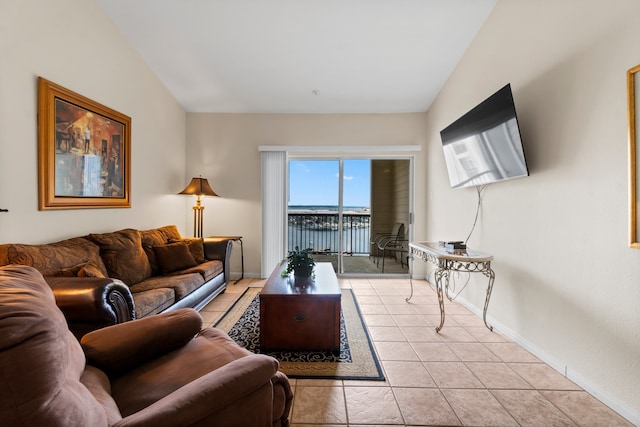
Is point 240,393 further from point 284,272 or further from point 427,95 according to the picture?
point 427,95

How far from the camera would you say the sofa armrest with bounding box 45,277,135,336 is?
1568mm

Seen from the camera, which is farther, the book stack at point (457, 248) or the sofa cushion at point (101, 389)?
the book stack at point (457, 248)

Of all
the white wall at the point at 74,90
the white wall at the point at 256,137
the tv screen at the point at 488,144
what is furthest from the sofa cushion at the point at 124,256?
the tv screen at the point at 488,144

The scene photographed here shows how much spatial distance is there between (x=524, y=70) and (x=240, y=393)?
2.96 m

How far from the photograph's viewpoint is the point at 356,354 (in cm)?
215

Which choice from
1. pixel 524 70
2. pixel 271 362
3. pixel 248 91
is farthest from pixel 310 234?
pixel 271 362

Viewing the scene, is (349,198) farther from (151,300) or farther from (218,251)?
(151,300)

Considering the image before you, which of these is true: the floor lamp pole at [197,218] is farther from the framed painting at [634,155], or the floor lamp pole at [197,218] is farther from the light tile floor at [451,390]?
the framed painting at [634,155]

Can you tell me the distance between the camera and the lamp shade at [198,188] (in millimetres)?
3840

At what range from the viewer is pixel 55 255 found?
203 cm

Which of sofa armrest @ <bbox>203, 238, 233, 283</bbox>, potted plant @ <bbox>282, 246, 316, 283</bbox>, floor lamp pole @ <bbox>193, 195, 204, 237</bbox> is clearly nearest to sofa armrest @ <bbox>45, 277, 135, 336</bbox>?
potted plant @ <bbox>282, 246, 316, 283</bbox>

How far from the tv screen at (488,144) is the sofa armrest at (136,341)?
2506 millimetres

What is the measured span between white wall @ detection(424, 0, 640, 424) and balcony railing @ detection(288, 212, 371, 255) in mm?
2164

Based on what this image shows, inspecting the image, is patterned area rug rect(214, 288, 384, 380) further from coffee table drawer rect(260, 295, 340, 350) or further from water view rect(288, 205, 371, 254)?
water view rect(288, 205, 371, 254)
